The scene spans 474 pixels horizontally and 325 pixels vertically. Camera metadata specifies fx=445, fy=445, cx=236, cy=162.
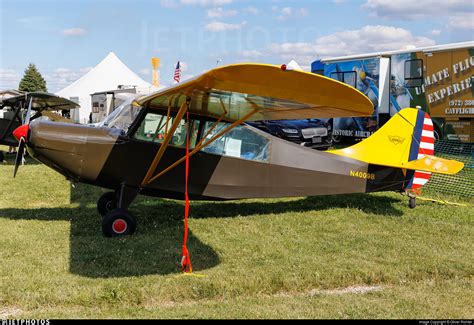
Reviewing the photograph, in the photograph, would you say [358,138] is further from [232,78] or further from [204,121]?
[232,78]

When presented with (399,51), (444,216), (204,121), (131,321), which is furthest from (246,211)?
(399,51)

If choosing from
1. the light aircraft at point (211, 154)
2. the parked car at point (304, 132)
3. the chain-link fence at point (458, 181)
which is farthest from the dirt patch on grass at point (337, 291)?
the parked car at point (304, 132)

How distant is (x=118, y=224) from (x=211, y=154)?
1.82m

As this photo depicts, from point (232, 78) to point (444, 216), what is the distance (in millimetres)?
5310

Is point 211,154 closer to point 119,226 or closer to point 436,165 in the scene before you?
point 119,226

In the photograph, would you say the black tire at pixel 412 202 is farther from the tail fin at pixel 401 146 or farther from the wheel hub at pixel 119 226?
the wheel hub at pixel 119 226

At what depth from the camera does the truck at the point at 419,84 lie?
1401 cm

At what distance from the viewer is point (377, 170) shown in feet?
26.1

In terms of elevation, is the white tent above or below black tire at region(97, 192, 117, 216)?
above

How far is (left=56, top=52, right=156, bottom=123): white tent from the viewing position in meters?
39.6

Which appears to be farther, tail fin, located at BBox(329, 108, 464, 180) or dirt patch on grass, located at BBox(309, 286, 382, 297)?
tail fin, located at BBox(329, 108, 464, 180)

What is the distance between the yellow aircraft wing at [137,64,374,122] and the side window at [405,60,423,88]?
34.9 feet

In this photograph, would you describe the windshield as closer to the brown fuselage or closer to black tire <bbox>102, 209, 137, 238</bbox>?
the brown fuselage

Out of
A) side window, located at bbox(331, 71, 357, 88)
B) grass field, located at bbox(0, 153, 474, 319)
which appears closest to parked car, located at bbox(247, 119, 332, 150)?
side window, located at bbox(331, 71, 357, 88)
